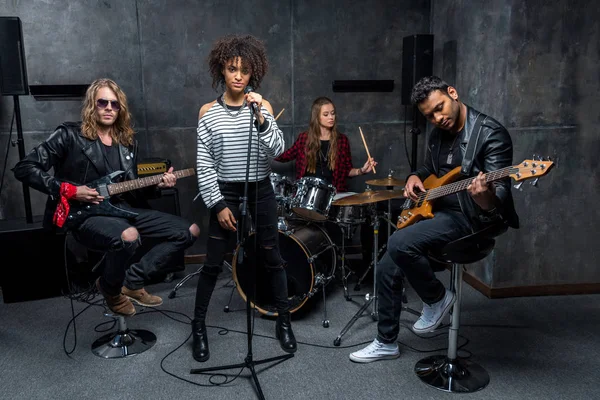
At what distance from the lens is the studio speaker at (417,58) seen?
4266 millimetres

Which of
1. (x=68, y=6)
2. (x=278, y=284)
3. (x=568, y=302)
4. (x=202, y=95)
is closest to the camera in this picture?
(x=278, y=284)

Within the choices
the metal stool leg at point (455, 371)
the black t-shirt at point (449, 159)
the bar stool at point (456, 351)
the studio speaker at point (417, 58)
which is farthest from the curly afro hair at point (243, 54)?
the studio speaker at point (417, 58)

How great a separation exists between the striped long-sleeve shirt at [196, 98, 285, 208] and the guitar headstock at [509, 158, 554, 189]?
1.21 meters

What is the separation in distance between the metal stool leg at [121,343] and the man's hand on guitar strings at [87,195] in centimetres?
76

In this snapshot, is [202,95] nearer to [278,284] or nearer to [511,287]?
[278,284]

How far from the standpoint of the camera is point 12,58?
3.86 m

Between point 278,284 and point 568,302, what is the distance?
7.36 feet

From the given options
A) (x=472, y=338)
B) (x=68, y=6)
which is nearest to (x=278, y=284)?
(x=472, y=338)

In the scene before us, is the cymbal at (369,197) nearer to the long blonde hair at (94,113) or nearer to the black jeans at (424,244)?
the black jeans at (424,244)

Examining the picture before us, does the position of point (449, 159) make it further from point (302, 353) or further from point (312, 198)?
point (302, 353)

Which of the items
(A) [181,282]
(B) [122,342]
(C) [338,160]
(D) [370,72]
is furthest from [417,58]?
(B) [122,342]

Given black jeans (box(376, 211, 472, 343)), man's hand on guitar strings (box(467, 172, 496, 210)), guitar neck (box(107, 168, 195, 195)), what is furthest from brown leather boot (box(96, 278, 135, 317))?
man's hand on guitar strings (box(467, 172, 496, 210))

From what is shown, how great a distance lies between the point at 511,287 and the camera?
12.8 ft

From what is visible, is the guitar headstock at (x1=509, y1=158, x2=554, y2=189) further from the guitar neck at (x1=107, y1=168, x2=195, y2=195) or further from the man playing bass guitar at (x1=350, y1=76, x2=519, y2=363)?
the guitar neck at (x1=107, y1=168, x2=195, y2=195)
